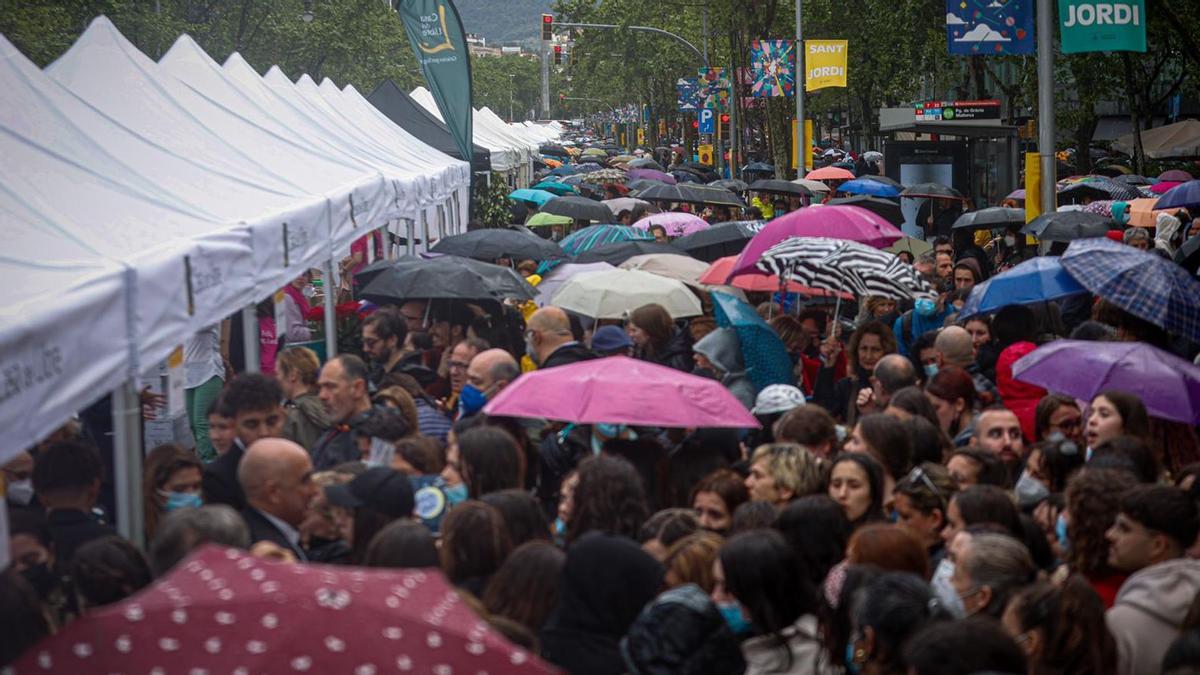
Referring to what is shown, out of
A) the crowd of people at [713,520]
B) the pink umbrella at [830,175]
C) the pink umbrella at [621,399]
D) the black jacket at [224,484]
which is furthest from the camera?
→ the pink umbrella at [830,175]

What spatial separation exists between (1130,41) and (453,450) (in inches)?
426

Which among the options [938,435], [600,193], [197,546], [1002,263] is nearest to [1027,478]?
[938,435]

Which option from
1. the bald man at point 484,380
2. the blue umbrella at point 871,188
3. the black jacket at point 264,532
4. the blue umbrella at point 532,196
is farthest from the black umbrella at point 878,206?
the black jacket at point 264,532

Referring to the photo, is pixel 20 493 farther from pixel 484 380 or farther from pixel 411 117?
pixel 411 117

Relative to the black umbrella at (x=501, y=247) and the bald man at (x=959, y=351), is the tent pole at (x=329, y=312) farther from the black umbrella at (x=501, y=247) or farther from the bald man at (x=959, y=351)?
the bald man at (x=959, y=351)

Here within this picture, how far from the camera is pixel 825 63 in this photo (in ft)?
115

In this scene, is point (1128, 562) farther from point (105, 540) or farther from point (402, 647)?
point (105, 540)

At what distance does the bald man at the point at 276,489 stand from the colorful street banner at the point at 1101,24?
37.1ft

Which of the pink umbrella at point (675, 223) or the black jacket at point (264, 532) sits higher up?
the pink umbrella at point (675, 223)

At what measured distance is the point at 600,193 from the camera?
3484 centimetres

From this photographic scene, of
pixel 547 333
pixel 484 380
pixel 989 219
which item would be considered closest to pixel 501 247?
pixel 547 333

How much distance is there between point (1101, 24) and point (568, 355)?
8.58m

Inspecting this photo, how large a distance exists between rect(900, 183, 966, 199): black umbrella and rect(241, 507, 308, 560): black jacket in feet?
61.0

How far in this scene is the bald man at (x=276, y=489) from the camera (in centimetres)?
661
